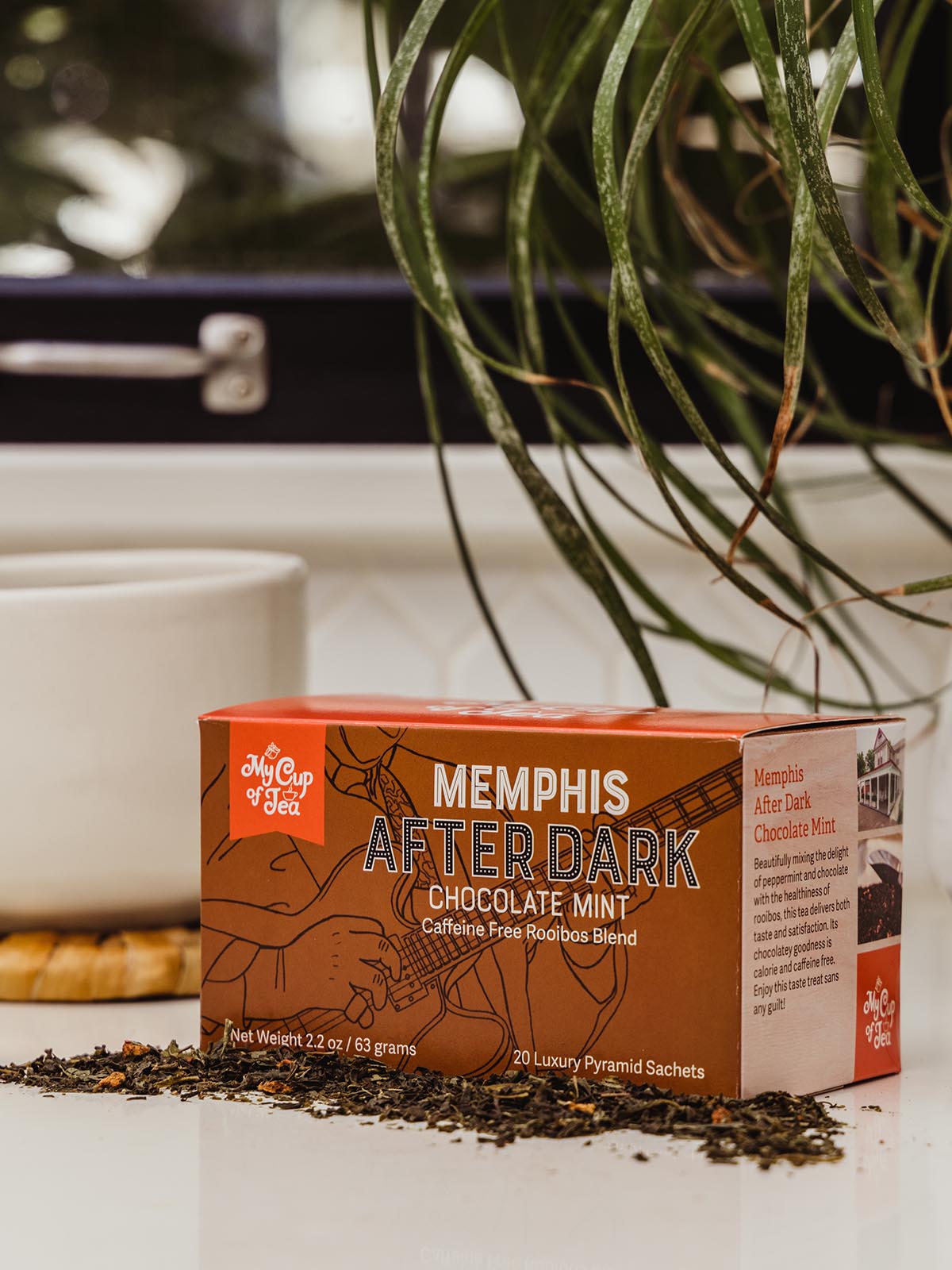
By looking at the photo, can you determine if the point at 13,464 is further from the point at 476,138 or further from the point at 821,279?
the point at 821,279

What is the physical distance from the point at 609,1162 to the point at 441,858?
9 centimetres

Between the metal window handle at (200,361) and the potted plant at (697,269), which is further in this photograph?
the metal window handle at (200,361)

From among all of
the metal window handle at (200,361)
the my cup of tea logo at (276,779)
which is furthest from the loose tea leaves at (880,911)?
the metal window handle at (200,361)

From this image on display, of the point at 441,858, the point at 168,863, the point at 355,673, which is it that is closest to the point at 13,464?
the point at 355,673

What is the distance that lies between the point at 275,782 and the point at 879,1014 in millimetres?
178

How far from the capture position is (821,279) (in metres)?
0.58

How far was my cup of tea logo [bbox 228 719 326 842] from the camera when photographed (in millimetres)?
391

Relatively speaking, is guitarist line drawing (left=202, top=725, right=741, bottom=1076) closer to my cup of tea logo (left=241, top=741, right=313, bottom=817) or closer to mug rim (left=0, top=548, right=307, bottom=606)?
my cup of tea logo (left=241, top=741, right=313, bottom=817)

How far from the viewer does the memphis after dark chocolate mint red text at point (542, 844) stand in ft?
1.18

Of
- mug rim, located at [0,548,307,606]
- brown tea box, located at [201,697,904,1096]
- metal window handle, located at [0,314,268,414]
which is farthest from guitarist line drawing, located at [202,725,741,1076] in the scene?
metal window handle, located at [0,314,268,414]

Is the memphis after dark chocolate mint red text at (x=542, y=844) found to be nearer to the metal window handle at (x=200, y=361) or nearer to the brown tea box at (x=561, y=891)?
the brown tea box at (x=561, y=891)

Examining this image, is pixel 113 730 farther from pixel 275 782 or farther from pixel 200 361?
pixel 200 361

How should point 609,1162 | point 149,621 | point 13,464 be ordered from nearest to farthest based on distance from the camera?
point 609,1162 < point 149,621 < point 13,464

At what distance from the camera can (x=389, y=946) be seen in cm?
38
